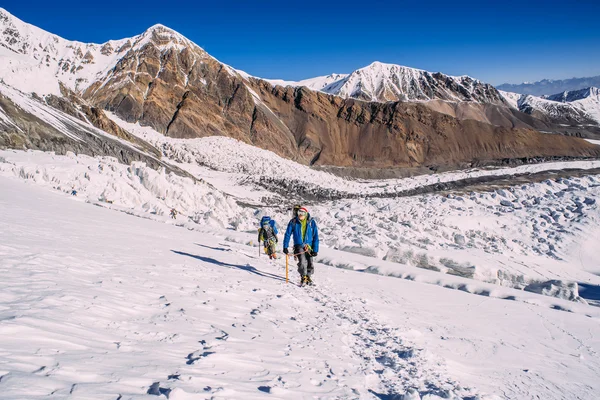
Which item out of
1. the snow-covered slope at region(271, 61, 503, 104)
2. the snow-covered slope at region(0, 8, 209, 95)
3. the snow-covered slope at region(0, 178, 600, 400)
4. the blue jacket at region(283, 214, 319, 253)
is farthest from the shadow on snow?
the snow-covered slope at region(271, 61, 503, 104)

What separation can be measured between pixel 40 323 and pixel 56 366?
2.48ft

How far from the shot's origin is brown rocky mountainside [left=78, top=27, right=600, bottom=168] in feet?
280

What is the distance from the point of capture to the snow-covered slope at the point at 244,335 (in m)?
2.57

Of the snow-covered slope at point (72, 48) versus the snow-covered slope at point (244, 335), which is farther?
the snow-covered slope at point (72, 48)

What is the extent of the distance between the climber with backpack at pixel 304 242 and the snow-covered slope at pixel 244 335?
50 cm

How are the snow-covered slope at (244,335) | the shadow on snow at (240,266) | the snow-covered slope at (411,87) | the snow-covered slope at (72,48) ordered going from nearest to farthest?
1. the snow-covered slope at (244,335)
2. the shadow on snow at (240,266)
3. the snow-covered slope at (72,48)
4. the snow-covered slope at (411,87)

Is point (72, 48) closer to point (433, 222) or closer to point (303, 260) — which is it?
point (433, 222)

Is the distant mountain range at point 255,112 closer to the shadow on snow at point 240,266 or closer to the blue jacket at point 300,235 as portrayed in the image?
the shadow on snow at point 240,266

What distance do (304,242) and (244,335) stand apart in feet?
12.2

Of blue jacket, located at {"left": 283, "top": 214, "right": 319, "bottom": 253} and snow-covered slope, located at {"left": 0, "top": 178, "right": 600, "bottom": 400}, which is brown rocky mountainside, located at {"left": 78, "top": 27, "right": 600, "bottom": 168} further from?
snow-covered slope, located at {"left": 0, "top": 178, "right": 600, "bottom": 400}

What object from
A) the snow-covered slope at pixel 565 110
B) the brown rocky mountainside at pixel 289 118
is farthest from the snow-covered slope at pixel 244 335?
the snow-covered slope at pixel 565 110

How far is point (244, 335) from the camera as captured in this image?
3.96m

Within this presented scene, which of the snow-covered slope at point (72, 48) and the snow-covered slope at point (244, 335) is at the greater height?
the snow-covered slope at point (72, 48)

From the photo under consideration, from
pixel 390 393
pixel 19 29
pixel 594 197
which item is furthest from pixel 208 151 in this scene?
pixel 19 29
